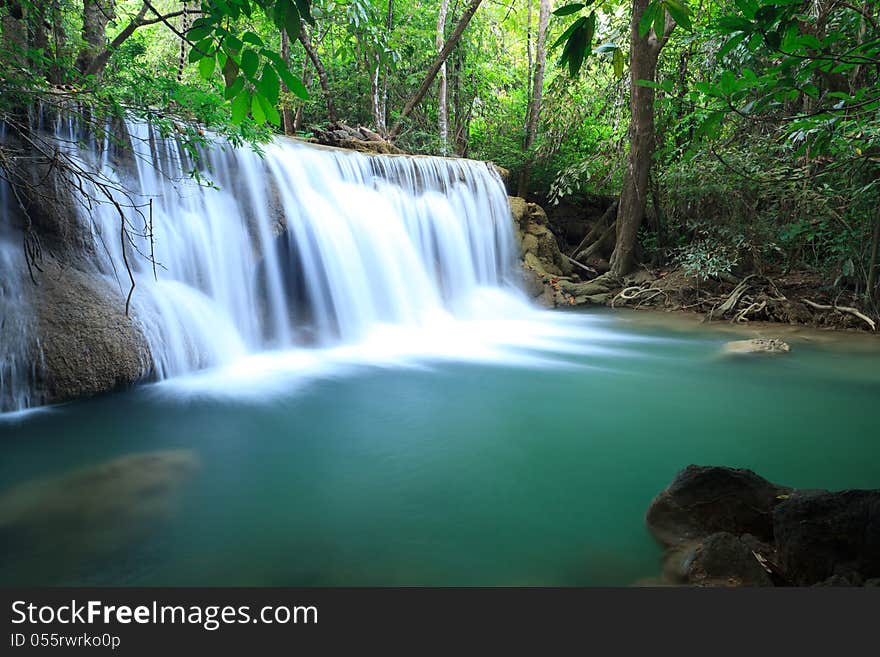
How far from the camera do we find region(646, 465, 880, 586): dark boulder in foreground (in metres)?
2.01

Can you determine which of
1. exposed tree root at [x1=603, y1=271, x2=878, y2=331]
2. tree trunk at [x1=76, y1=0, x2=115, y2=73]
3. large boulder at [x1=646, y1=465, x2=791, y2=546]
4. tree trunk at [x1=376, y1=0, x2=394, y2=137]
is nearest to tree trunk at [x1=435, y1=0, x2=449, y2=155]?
→ tree trunk at [x1=376, y1=0, x2=394, y2=137]

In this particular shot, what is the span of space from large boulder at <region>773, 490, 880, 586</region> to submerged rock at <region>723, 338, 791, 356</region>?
4.55 m

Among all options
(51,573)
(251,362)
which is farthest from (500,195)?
(51,573)

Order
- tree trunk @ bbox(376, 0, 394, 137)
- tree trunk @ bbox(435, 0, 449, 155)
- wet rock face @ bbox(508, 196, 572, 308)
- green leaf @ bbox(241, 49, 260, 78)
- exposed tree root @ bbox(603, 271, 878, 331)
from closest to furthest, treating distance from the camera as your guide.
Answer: green leaf @ bbox(241, 49, 260, 78), exposed tree root @ bbox(603, 271, 878, 331), wet rock face @ bbox(508, 196, 572, 308), tree trunk @ bbox(376, 0, 394, 137), tree trunk @ bbox(435, 0, 449, 155)

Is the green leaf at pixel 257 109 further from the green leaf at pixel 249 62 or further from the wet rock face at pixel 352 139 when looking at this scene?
the wet rock face at pixel 352 139

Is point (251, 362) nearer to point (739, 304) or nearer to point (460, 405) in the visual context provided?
point (460, 405)

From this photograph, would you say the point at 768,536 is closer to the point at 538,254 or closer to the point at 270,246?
the point at 270,246

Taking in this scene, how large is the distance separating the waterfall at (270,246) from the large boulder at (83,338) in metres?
0.15

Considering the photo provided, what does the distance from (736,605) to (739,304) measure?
8029 millimetres

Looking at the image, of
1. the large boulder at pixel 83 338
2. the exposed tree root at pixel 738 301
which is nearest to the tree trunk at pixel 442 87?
the exposed tree root at pixel 738 301

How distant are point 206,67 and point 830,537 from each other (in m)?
2.68

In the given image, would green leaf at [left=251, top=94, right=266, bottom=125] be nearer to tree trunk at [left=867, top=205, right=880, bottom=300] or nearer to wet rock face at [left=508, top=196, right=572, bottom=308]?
tree trunk at [left=867, top=205, right=880, bottom=300]

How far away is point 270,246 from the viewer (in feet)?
22.3

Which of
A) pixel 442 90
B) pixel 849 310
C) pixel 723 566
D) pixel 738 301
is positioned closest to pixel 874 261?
pixel 849 310
